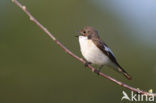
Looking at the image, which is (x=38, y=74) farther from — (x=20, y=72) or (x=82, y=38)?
(x=82, y=38)

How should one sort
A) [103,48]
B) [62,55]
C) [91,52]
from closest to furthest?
[91,52]
[103,48]
[62,55]

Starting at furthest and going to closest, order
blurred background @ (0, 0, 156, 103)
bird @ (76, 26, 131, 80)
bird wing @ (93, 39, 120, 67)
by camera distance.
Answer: blurred background @ (0, 0, 156, 103) < bird wing @ (93, 39, 120, 67) < bird @ (76, 26, 131, 80)

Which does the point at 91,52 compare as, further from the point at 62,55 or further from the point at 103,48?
the point at 62,55

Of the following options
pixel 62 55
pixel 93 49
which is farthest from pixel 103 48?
pixel 62 55

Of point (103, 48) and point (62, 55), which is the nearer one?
point (103, 48)

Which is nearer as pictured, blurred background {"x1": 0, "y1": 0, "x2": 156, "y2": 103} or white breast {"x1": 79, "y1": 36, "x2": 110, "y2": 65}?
white breast {"x1": 79, "y1": 36, "x2": 110, "y2": 65}
